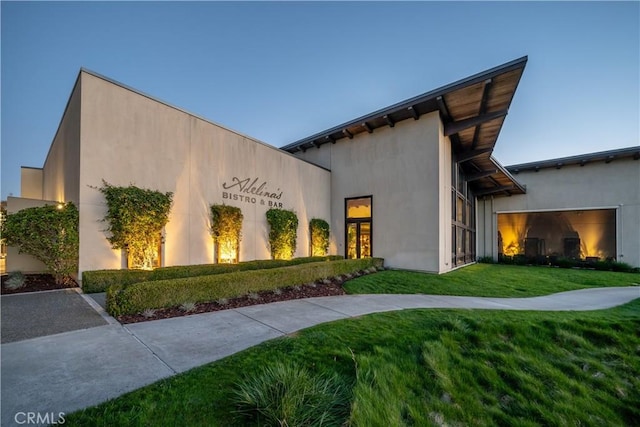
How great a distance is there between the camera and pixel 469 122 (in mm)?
10992

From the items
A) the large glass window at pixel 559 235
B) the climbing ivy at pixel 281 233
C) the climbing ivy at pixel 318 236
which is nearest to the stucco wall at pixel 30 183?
the climbing ivy at pixel 281 233

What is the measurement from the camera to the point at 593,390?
2912 millimetres


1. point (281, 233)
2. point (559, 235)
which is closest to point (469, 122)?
point (281, 233)

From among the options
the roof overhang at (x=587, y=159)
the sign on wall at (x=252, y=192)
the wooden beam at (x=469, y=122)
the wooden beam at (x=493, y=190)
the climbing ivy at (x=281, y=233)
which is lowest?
the climbing ivy at (x=281, y=233)

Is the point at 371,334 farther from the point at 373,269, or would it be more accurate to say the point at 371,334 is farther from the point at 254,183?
the point at 254,183

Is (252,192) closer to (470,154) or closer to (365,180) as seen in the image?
(365,180)

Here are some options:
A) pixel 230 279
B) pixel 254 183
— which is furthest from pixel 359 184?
pixel 230 279

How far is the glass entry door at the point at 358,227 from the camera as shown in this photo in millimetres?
13205

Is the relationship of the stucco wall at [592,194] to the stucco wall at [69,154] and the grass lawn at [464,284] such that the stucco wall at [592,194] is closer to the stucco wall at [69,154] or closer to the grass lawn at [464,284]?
the grass lawn at [464,284]

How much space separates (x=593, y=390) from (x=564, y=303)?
5042 mm

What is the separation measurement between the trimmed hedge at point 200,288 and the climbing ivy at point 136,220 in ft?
9.62

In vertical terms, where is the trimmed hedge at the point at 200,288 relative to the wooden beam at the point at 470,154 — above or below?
below

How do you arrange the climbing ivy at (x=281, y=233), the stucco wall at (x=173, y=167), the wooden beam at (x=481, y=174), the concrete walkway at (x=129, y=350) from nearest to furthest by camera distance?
the concrete walkway at (x=129, y=350), the stucco wall at (x=173, y=167), the climbing ivy at (x=281, y=233), the wooden beam at (x=481, y=174)

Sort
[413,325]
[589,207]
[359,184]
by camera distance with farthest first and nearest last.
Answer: [589,207] < [359,184] < [413,325]
